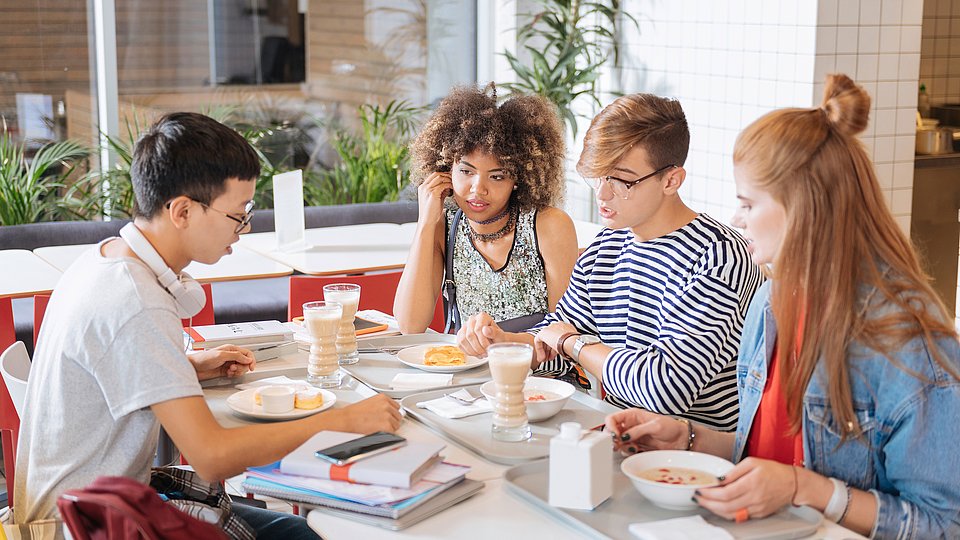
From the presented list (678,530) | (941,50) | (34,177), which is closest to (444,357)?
(678,530)

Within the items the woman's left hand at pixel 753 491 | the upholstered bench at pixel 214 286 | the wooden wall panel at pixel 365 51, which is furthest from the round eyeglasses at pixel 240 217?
the wooden wall panel at pixel 365 51

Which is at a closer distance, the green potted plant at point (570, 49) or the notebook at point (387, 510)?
the notebook at point (387, 510)

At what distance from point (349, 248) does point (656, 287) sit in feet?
7.30

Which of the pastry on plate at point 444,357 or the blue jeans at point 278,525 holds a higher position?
the pastry on plate at point 444,357

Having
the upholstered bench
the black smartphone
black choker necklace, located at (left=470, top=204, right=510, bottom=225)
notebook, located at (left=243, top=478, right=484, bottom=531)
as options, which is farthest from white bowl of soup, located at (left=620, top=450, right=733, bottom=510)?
the upholstered bench

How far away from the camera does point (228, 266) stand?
389 centimetres

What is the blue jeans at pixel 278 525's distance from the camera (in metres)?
2.05

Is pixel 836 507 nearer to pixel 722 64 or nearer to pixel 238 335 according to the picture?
pixel 238 335

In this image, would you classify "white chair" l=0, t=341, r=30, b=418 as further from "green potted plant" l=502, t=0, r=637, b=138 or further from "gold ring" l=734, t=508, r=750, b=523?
"green potted plant" l=502, t=0, r=637, b=138

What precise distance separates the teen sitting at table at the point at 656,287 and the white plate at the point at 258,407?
→ 0.38 m

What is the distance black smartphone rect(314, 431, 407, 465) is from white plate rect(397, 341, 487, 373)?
1.80 ft

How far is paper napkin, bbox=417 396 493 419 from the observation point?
199cm

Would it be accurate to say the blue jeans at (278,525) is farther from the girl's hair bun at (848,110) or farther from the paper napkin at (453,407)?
the girl's hair bun at (848,110)

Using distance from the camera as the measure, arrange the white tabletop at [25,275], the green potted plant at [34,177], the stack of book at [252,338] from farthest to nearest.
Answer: the green potted plant at [34,177] < the white tabletop at [25,275] < the stack of book at [252,338]
